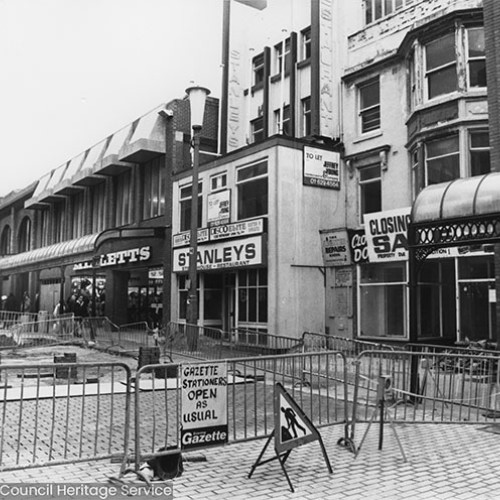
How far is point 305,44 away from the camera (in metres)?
23.2

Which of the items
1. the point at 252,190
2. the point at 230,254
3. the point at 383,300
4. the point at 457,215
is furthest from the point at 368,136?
the point at 457,215

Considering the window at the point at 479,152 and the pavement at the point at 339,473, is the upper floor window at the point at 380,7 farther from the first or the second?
the pavement at the point at 339,473

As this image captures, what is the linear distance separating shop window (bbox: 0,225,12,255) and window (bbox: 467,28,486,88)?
157 feet

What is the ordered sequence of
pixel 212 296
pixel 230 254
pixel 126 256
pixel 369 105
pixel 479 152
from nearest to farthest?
pixel 479 152, pixel 369 105, pixel 230 254, pixel 212 296, pixel 126 256

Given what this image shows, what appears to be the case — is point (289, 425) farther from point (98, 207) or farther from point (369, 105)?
point (98, 207)

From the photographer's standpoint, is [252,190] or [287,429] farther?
[252,190]

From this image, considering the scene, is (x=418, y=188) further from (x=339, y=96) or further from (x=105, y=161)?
(x=105, y=161)

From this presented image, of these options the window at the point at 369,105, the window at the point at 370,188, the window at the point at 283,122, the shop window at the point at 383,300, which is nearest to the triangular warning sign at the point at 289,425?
the shop window at the point at 383,300

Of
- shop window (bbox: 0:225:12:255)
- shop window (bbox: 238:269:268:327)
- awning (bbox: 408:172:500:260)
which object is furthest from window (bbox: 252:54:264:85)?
shop window (bbox: 0:225:12:255)

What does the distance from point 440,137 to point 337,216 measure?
491 cm

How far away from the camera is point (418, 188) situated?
17.4 metres

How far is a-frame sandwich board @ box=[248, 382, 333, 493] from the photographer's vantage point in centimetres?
580

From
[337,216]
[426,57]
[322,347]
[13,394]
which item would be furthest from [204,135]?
[13,394]

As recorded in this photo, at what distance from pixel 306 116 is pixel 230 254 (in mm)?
6693
